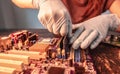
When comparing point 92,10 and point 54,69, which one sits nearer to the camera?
point 54,69

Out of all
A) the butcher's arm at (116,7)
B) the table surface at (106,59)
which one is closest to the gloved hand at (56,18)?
the table surface at (106,59)

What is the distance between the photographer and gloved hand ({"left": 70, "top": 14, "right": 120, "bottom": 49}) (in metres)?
0.57

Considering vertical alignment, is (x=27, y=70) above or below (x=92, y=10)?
below

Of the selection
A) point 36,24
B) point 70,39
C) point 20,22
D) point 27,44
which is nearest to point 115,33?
point 70,39

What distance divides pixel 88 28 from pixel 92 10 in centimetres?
25

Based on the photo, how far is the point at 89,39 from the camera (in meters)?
0.58

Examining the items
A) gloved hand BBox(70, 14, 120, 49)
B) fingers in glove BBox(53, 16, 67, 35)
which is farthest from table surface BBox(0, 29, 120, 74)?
fingers in glove BBox(53, 16, 67, 35)

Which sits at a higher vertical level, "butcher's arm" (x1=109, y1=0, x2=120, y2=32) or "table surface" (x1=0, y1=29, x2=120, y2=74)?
"butcher's arm" (x1=109, y1=0, x2=120, y2=32)

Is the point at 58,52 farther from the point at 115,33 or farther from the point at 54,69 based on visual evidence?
the point at 115,33

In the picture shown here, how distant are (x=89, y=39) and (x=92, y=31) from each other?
4 cm

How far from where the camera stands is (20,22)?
1.74 m

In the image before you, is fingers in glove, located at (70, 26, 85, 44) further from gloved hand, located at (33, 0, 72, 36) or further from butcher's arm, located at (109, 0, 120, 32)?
butcher's arm, located at (109, 0, 120, 32)

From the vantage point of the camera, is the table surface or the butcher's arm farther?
the butcher's arm

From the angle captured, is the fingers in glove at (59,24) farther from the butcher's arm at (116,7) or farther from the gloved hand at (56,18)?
the butcher's arm at (116,7)
